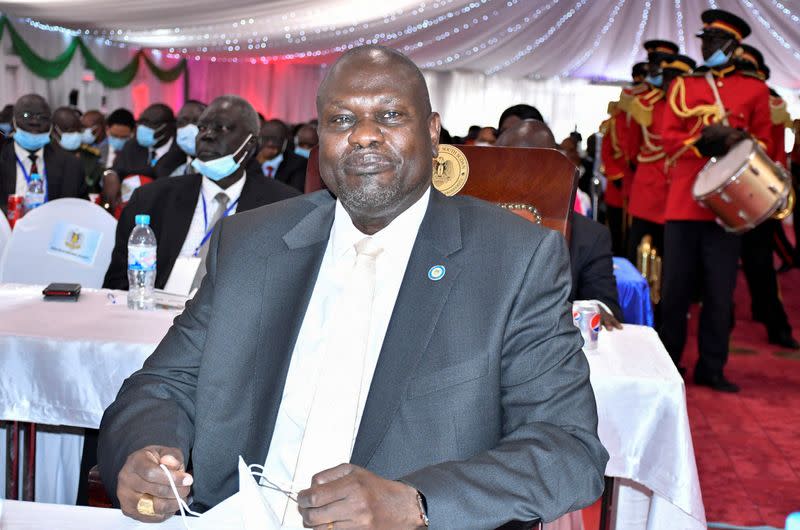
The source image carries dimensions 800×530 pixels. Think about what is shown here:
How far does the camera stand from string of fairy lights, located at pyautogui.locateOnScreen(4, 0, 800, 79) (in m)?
15.2

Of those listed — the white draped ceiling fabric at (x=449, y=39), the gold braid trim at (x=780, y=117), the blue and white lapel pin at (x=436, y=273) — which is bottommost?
the blue and white lapel pin at (x=436, y=273)

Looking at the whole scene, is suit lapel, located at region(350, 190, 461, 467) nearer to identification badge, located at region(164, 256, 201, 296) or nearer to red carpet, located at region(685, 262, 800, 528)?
identification badge, located at region(164, 256, 201, 296)

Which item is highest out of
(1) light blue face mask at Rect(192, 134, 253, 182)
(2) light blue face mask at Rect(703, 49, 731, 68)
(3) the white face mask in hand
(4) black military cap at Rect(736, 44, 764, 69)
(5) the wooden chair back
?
(4) black military cap at Rect(736, 44, 764, 69)

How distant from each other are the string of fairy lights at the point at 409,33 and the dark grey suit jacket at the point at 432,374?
12.8m

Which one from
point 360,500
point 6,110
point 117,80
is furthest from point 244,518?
point 117,80

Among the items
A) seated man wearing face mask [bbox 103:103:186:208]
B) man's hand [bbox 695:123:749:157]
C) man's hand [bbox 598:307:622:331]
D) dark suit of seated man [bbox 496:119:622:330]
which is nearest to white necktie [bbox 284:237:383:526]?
man's hand [bbox 598:307:622:331]

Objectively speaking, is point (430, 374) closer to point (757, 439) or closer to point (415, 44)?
point (757, 439)

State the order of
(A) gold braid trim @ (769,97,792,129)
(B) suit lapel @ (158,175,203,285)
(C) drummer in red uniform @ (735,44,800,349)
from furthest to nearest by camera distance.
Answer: (A) gold braid trim @ (769,97,792,129) < (C) drummer in red uniform @ (735,44,800,349) < (B) suit lapel @ (158,175,203,285)

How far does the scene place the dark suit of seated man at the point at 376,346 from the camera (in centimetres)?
165

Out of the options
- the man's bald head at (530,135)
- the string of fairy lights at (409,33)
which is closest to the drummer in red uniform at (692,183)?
the man's bald head at (530,135)

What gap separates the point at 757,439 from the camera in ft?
16.5

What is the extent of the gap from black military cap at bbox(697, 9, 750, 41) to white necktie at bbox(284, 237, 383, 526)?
4773mm

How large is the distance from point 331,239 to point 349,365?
0.31 metres

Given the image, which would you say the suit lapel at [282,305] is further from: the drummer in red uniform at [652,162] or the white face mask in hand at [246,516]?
the drummer in red uniform at [652,162]
